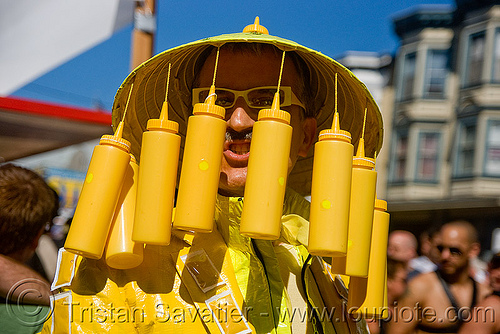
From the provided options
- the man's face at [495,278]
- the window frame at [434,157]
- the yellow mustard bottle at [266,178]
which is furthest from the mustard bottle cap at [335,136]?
the window frame at [434,157]

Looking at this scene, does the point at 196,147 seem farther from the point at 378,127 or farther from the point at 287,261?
the point at 378,127

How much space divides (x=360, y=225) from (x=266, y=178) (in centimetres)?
34

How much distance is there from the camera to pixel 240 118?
1885 millimetres

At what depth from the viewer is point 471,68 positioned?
53.9ft

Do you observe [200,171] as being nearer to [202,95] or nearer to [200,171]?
[200,171]

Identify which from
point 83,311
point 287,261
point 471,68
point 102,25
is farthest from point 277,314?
point 471,68

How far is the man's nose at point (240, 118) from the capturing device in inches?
74.0

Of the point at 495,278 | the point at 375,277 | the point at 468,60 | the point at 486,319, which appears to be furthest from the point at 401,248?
the point at 468,60

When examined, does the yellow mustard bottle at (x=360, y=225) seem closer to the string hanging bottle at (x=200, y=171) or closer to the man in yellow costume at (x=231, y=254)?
the man in yellow costume at (x=231, y=254)

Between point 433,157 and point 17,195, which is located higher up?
point 433,157

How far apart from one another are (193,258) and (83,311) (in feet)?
A: 1.15

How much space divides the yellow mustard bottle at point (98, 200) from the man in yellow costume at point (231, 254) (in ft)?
0.60

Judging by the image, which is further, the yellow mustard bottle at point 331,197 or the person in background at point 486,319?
the person in background at point 486,319

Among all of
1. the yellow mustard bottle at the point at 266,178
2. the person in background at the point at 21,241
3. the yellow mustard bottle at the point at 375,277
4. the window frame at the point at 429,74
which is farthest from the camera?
the window frame at the point at 429,74
